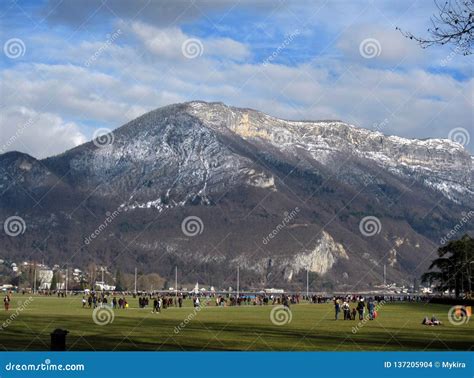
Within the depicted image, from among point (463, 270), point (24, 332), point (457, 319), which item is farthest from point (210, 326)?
point (463, 270)

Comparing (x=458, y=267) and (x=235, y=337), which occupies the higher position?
(x=458, y=267)

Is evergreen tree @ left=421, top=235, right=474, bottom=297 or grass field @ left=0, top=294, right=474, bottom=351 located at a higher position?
evergreen tree @ left=421, top=235, right=474, bottom=297

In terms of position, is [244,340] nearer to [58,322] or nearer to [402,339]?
[402,339]

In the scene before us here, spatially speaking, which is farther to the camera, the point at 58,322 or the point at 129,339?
the point at 58,322

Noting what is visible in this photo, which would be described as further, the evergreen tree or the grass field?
the evergreen tree

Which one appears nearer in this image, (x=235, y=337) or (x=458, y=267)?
(x=235, y=337)

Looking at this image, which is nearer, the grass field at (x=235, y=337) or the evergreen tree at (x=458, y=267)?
the grass field at (x=235, y=337)

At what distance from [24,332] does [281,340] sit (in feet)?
35.5

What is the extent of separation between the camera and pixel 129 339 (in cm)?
3522

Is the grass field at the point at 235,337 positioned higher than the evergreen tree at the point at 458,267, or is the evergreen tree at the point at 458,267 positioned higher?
the evergreen tree at the point at 458,267
